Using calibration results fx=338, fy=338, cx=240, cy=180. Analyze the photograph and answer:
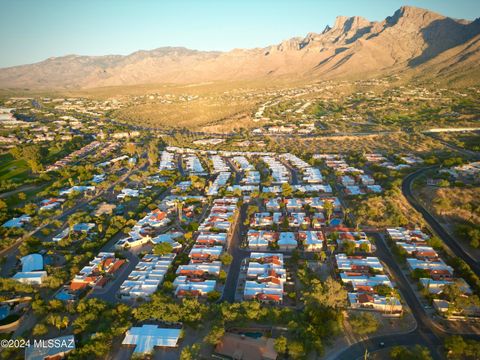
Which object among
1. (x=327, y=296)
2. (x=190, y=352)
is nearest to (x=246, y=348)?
(x=190, y=352)

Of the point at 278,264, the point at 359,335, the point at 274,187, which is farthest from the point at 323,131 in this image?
the point at 359,335

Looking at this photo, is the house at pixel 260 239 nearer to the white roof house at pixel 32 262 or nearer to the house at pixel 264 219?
the house at pixel 264 219

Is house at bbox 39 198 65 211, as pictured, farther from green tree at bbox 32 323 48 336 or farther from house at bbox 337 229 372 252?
house at bbox 337 229 372 252

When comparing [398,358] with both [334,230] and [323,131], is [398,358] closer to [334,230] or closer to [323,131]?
[334,230]

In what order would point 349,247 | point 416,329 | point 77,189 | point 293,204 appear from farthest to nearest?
point 77,189 → point 293,204 → point 349,247 → point 416,329

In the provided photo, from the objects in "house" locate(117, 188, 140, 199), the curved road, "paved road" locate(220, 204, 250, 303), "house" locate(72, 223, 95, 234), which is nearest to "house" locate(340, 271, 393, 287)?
the curved road

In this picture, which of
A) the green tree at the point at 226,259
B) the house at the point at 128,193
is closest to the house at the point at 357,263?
the green tree at the point at 226,259

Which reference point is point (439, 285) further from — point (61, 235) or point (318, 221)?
point (61, 235)
